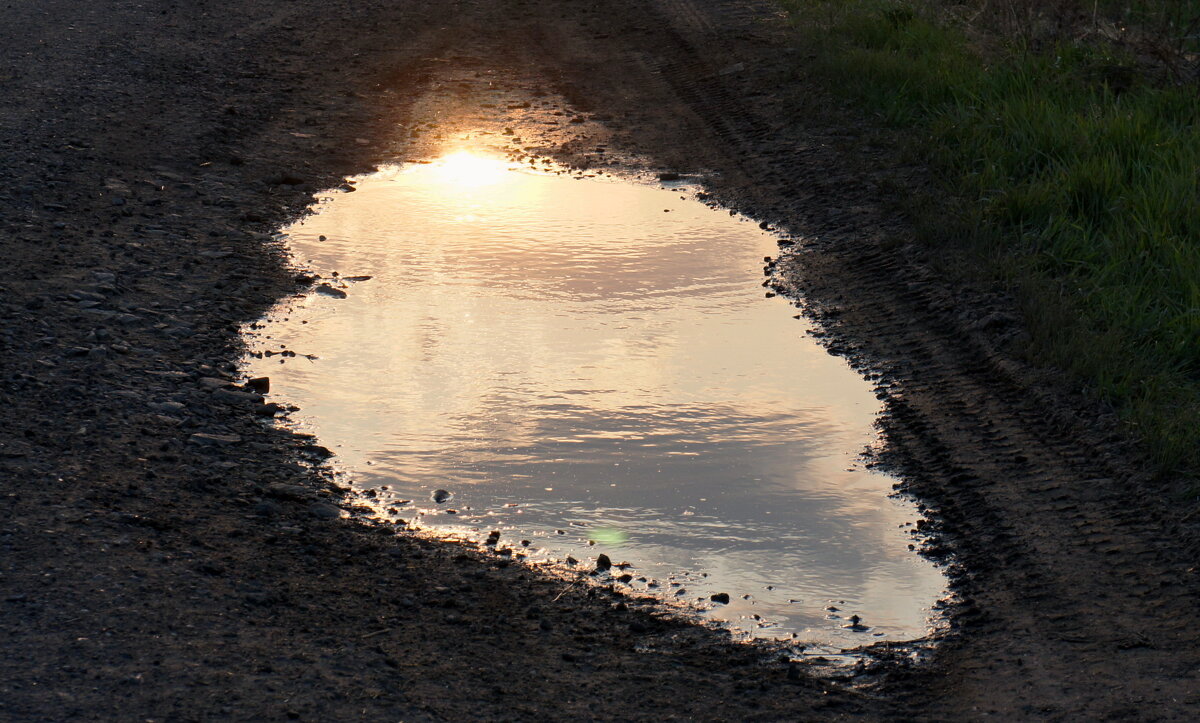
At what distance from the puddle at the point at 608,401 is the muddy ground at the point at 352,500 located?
0.20 m

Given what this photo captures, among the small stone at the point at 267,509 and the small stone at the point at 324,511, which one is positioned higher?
the small stone at the point at 267,509

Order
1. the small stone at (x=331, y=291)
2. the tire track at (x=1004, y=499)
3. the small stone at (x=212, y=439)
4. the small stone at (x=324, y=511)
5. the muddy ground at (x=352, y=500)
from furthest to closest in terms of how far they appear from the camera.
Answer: the small stone at (x=331, y=291) < the small stone at (x=212, y=439) < the small stone at (x=324, y=511) < the tire track at (x=1004, y=499) < the muddy ground at (x=352, y=500)

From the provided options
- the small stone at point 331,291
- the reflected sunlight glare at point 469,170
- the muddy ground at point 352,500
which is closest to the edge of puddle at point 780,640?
the muddy ground at point 352,500

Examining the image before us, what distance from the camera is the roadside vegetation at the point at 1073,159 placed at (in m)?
5.47

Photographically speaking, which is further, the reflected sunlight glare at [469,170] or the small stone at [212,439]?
the reflected sunlight glare at [469,170]

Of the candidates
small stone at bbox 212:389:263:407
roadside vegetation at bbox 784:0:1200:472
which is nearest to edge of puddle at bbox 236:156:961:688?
small stone at bbox 212:389:263:407

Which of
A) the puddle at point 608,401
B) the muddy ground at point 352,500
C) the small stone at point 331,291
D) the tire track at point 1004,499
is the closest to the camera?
the muddy ground at point 352,500

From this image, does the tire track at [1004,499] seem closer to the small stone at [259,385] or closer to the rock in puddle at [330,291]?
the rock in puddle at [330,291]

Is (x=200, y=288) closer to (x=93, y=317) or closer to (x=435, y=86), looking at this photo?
(x=93, y=317)

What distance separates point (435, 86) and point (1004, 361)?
21.8 feet

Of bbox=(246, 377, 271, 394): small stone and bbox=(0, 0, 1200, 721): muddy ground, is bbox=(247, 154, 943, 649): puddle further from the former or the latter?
bbox=(0, 0, 1200, 721): muddy ground

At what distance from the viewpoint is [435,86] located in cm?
1099

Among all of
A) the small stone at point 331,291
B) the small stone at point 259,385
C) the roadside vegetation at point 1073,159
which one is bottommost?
the small stone at point 259,385

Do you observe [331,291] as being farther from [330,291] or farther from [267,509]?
[267,509]
